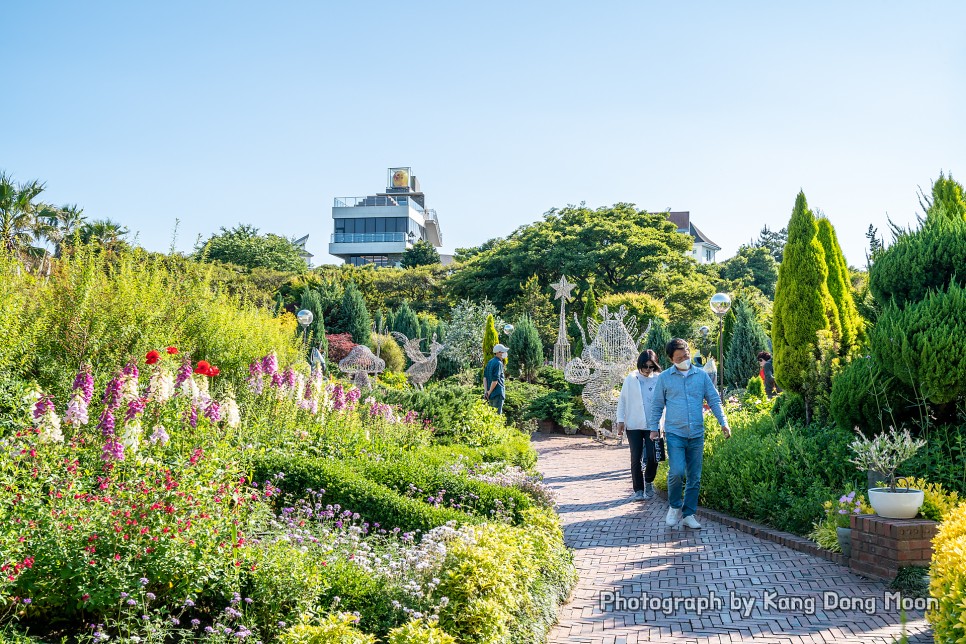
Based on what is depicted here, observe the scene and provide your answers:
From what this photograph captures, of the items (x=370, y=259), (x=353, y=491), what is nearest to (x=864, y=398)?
(x=353, y=491)

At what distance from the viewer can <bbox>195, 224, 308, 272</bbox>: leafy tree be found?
1839 inches

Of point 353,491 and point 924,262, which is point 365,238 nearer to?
point 924,262

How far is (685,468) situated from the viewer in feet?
22.4

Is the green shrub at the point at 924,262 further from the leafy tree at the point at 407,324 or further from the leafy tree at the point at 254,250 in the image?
the leafy tree at the point at 254,250

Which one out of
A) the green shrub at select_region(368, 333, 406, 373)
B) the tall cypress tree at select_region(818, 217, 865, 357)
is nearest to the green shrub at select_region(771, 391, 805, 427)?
the tall cypress tree at select_region(818, 217, 865, 357)

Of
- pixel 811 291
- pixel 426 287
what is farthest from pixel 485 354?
pixel 426 287

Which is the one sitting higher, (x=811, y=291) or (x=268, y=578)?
(x=811, y=291)

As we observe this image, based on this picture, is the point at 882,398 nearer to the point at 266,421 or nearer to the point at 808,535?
the point at 808,535

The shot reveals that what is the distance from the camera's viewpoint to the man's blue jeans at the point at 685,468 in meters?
6.58

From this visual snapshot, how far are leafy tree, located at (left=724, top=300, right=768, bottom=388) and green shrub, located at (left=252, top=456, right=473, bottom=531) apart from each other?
1716 centimetres

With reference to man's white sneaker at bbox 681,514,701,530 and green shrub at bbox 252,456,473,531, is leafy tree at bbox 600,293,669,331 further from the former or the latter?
green shrub at bbox 252,456,473,531

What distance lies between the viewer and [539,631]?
12.9 feet

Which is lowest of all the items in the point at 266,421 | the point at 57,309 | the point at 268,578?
the point at 268,578

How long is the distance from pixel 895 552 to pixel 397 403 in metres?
6.66
